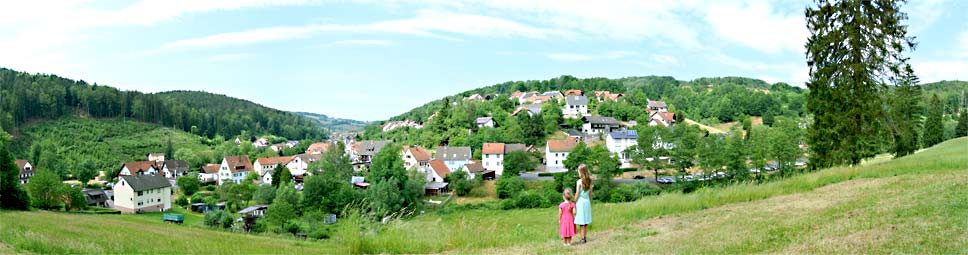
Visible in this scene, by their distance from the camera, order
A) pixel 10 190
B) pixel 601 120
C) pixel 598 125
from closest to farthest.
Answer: pixel 10 190
pixel 598 125
pixel 601 120

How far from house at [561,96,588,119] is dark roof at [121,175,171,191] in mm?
64550

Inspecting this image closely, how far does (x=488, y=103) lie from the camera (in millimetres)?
103438

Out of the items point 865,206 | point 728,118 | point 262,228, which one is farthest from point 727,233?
point 728,118

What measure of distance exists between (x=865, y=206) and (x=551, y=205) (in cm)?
3320

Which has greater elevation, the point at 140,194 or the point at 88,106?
the point at 88,106

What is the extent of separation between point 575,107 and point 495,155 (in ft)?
114

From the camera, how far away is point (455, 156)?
68312 millimetres

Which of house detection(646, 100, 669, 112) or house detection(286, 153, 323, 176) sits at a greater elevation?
house detection(646, 100, 669, 112)

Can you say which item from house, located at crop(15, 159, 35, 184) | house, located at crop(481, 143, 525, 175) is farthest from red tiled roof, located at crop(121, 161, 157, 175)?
house, located at crop(481, 143, 525, 175)

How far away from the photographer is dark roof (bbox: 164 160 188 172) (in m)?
78.3

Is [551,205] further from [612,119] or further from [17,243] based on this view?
[612,119]

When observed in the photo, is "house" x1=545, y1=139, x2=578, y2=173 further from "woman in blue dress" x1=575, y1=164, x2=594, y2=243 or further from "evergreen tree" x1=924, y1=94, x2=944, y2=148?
"woman in blue dress" x1=575, y1=164, x2=594, y2=243

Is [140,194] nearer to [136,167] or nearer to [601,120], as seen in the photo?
[136,167]

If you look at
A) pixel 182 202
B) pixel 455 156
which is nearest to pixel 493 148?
pixel 455 156
